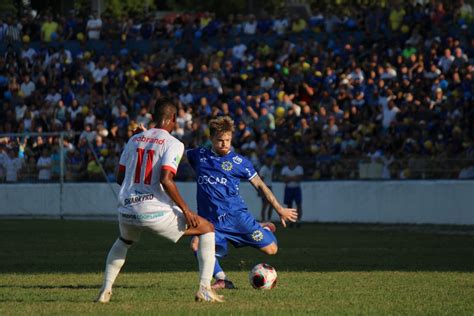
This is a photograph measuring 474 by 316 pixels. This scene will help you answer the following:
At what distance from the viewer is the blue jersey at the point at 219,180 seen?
12078 millimetres

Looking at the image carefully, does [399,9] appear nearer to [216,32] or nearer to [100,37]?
[216,32]

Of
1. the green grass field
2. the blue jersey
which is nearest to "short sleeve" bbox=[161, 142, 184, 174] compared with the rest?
the green grass field

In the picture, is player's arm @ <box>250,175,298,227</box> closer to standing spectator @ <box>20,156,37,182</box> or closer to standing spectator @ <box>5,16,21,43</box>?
standing spectator @ <box>20,156,37,182</box>

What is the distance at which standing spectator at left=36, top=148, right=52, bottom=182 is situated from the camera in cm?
3259

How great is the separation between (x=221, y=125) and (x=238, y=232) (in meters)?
1.39

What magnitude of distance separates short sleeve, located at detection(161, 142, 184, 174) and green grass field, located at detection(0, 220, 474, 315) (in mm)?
1246

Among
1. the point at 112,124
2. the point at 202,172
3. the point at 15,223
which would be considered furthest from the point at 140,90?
the point at 202,172

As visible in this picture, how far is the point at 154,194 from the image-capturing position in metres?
10.0

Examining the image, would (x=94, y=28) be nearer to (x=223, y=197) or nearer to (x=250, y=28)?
(x=250, y=28)

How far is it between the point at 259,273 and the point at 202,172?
130 cm

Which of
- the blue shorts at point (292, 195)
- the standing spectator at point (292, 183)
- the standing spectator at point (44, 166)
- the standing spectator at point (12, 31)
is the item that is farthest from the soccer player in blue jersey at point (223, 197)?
the standing spectator at point (12, 31)

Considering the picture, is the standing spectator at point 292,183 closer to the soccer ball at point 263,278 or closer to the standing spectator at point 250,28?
the standing spectator at point 250,28

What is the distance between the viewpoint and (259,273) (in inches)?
457

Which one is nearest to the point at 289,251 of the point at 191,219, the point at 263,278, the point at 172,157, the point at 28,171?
the point at 263,278
